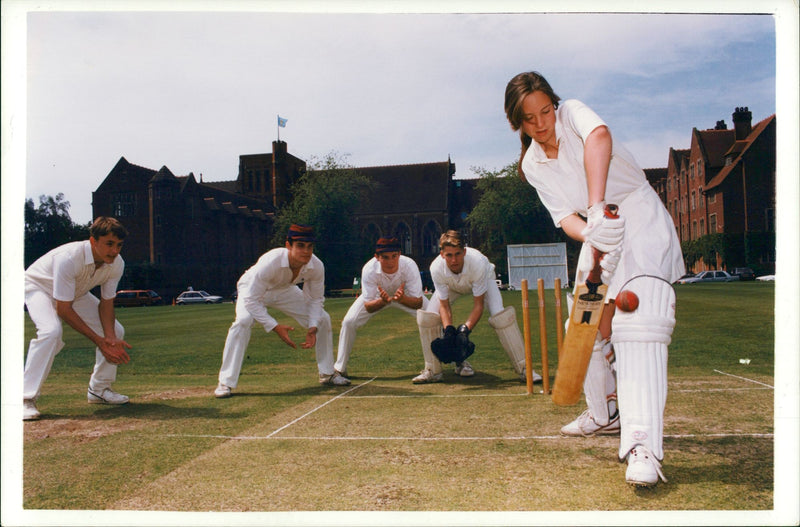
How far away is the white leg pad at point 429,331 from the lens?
225 inches

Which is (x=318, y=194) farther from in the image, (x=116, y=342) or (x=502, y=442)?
(x=502, y=442)

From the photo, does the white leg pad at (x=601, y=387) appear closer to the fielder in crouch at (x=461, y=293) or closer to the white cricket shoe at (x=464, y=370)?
the fielder in crouch at (x=461, y=293)

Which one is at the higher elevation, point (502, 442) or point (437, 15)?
point (437, 15)

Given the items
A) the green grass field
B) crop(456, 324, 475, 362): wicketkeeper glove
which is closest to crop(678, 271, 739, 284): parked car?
the green grass field

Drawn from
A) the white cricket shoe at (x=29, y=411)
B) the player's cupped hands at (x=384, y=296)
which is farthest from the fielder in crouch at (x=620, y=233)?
the white cricket shoe at (x=29, y=411)

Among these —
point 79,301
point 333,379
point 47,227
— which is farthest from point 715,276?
point 47,227

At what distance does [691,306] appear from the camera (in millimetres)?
11172

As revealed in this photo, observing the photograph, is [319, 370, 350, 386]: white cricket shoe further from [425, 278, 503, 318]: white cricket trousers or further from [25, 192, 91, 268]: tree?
[25, 192, 91, 268]: tree

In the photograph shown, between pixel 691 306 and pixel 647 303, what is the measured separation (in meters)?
9.66

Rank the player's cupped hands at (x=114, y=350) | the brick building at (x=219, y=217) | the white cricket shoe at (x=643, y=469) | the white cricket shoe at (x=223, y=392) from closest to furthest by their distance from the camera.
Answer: the white cricket shoe at (x=643, y=469) → the player's cupped hands at (x=114, y=350) → the white cricket shoe at (x=223, y=392) → the brick building at (x=219, y=217)

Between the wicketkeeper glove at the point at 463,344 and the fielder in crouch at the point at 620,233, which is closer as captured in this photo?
the fielder in crouch at the point at 620,233

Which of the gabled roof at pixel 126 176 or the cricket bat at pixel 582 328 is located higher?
the gabled roof at pixel 126 176

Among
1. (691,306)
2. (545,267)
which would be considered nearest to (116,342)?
(545,267)

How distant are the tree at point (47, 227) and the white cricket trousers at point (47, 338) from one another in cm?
56
